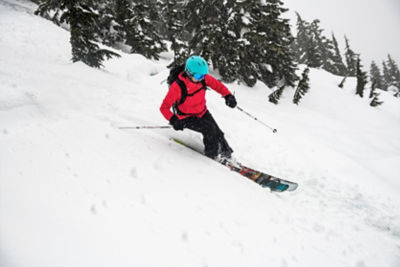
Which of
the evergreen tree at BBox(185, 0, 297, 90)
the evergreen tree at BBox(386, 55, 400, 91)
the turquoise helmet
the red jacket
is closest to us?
the turquoise helmet

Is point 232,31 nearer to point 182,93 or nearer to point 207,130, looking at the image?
point 207,130

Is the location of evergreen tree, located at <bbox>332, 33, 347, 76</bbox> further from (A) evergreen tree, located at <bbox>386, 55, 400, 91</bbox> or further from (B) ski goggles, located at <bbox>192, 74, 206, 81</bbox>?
(B) ski goggles, located at <bbox>192, 74, 206, 81</bbox>

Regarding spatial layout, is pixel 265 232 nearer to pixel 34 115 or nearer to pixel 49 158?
pixel 49 158

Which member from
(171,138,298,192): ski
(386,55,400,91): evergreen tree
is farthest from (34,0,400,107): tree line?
(386,55,400,91): evergreen tree

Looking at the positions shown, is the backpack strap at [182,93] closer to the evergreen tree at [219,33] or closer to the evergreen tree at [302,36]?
the evergreen tree at [219,33]

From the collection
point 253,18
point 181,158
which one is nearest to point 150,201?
point 181,158

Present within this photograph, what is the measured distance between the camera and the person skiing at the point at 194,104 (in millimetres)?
4383

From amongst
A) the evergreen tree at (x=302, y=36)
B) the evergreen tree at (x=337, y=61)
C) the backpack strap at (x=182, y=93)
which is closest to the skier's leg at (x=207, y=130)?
the backpack strap at (x=182, y=93)

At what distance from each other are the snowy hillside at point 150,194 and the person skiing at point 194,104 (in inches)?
25.2

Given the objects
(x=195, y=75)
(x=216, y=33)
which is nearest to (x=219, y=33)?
(x=216, y=33)

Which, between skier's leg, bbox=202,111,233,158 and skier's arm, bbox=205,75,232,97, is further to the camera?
skier's leg, bbox=202,111,233,158

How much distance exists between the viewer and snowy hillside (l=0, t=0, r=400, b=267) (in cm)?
246

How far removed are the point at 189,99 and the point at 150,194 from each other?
2.28 metres

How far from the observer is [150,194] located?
11.2 feet
